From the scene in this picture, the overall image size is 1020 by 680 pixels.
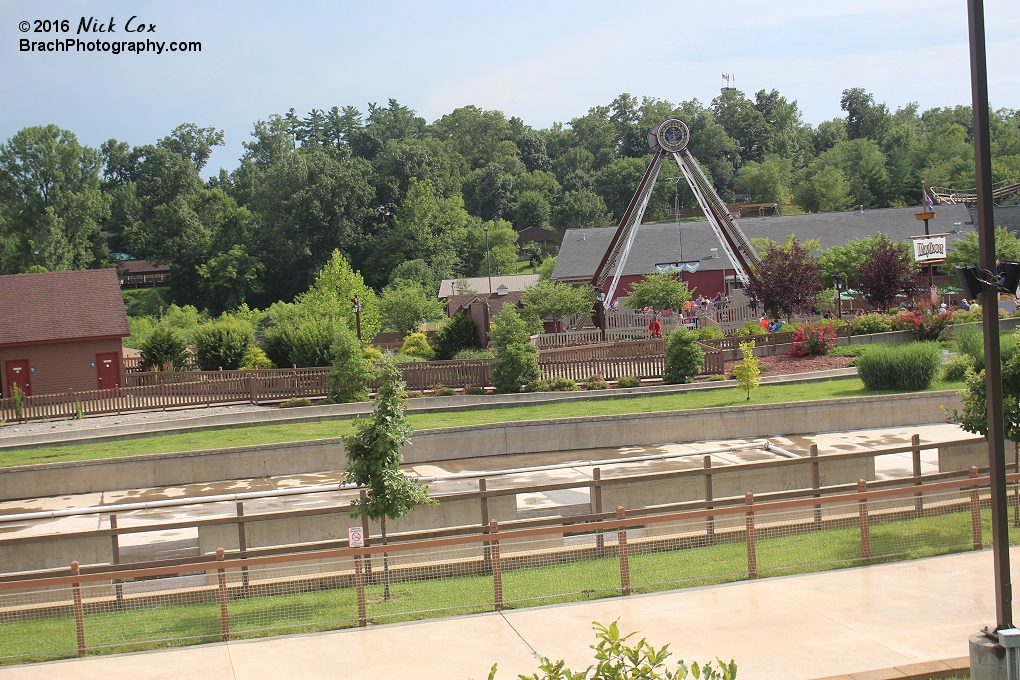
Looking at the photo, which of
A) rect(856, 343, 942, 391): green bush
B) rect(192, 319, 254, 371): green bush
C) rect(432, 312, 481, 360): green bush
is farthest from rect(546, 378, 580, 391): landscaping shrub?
rect(192, 319, 254, 371): green bush

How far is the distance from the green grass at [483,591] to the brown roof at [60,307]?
2778 centimetres

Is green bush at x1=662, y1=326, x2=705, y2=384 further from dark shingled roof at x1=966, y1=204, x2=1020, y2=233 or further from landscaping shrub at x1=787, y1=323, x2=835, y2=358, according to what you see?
dark shingled roof at x1=966, y1=204, x2=1020, y2=233

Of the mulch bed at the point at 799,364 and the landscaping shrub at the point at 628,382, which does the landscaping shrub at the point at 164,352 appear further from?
the mulch bed at the point at 799,364

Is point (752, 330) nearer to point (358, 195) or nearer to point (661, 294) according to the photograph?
point (661, 294)

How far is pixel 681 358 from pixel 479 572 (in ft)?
60.2

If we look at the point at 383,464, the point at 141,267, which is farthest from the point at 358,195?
the point at 383,464

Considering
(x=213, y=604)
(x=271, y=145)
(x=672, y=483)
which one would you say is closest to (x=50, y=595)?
(x=213, y=604)

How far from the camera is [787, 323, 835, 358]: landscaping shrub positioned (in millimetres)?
31688

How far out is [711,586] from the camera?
11.4 metres

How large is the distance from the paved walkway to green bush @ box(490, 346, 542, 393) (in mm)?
18084

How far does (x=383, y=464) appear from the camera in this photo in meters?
12.7

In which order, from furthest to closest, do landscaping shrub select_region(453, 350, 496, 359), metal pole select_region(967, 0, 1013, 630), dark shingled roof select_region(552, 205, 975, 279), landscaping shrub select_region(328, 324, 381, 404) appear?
dark shingled roof select_region(552, 205, 975, 279)
landscaping shrub select_region(453, 350, 496, 359)
landscaping shrub select_region(328, 324, 381, 404)
metal pole select_region(967, 0, 1013, 630)

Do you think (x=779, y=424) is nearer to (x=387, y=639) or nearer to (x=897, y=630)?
(x=897, y=630)

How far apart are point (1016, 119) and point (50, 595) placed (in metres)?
147
